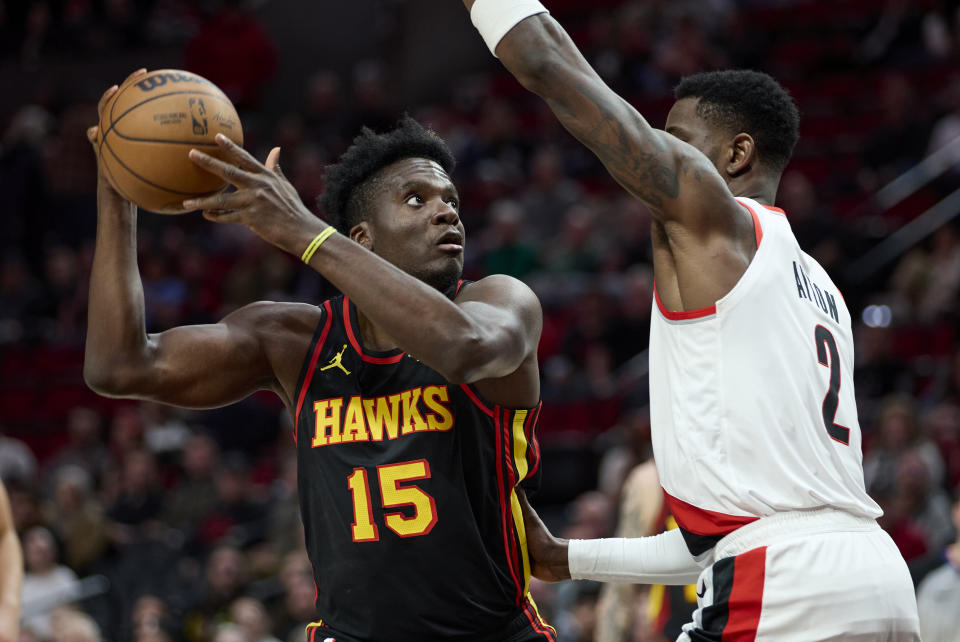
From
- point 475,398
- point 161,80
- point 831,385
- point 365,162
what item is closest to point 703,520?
point 831,385

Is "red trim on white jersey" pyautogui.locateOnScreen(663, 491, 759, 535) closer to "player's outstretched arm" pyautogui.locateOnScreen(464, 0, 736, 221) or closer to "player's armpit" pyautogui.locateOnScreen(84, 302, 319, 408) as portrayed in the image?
"player's outstretched arm" pyautogui.locateOnScreen(464, 0, 736, 221)

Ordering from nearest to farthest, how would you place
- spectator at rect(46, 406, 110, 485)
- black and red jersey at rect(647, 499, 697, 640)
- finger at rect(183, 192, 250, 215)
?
finger at rect(183, 192, 250, 215)
black and red jersey at rect(647, 499, 697, 640)
spectator at rect(46, 406, 110, 485)

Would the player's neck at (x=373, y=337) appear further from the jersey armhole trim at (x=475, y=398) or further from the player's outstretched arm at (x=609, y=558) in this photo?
the player's outstretched arm at (x=609, y=558)

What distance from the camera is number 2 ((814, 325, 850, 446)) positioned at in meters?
3.30

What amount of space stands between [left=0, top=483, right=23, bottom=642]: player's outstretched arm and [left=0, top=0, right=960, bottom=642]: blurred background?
315cm

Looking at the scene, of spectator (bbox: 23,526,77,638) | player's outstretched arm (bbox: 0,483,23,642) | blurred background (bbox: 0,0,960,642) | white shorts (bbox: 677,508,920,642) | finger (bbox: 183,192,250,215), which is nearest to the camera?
white shorts (bbox: 677,508,920,642)

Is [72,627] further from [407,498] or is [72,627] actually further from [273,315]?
[407,498]

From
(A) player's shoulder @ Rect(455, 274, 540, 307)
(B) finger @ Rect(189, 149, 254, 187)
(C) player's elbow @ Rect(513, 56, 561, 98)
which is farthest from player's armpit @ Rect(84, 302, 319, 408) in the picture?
(C) player's elbow @ Rect(513, 56, 561, 98)

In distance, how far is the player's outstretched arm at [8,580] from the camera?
15.9 ft

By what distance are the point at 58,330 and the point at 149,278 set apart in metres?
1.24

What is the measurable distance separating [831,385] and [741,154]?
30.9 inches

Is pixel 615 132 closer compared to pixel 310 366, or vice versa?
pixel 615 132

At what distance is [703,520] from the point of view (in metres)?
3.31

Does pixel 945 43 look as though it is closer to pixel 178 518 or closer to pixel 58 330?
pixel 178 518
